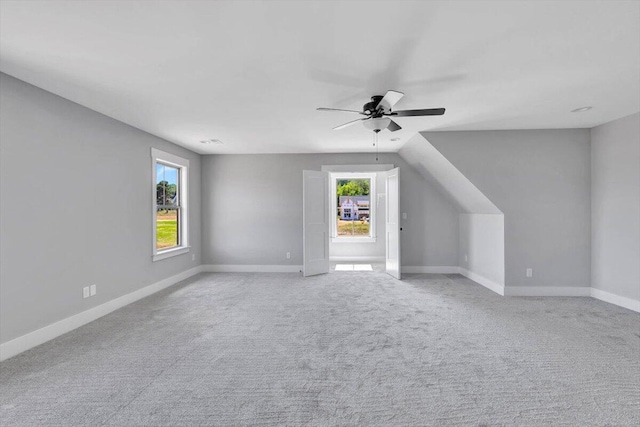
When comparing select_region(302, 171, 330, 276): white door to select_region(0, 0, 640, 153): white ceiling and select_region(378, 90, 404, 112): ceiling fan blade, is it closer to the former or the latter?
select_region(0, 0, 640, 153): white ceiling

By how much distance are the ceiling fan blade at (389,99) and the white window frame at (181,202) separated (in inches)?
139

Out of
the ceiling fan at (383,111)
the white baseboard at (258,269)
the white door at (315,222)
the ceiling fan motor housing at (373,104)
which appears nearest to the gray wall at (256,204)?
the white baseboard at (258,269)

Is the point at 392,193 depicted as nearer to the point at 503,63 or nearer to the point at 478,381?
the point at 503,63

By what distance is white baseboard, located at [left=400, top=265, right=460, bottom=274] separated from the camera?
223 inches

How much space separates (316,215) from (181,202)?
254cm

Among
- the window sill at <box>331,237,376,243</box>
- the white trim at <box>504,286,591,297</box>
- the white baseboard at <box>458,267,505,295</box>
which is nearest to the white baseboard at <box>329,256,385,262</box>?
the window sill at <box>331,237,376,243</box>

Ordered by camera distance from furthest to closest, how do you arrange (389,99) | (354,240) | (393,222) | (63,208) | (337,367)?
(354,240), (393,222), (63,208), (389,99), (337,367)

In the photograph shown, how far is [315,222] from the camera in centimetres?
576

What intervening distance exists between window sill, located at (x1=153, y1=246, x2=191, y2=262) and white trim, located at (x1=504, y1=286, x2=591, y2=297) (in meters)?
5.25

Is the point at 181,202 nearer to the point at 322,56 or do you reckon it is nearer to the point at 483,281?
the point at 322,56

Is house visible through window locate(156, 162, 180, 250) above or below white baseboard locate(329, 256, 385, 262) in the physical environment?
above

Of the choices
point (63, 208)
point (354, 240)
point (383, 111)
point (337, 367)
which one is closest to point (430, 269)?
point (354, 240)

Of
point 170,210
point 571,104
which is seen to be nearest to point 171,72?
point 170,210

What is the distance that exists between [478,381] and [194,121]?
13.3ft
